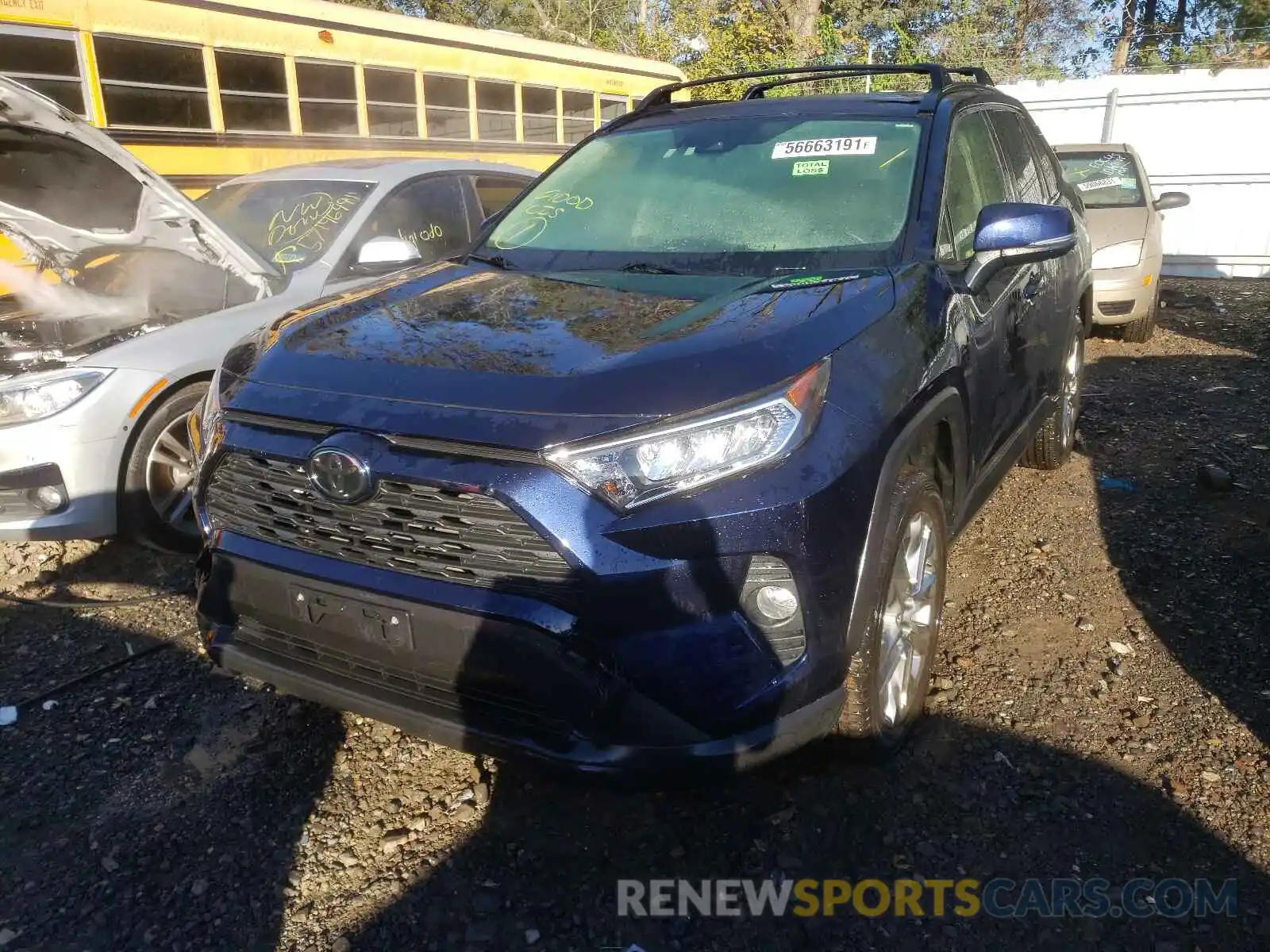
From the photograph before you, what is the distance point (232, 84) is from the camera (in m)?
7.76

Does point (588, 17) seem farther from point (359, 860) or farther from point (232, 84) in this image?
point (359, 860)

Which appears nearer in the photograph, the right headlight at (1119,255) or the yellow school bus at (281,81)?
the yellow school bus at (281,81)

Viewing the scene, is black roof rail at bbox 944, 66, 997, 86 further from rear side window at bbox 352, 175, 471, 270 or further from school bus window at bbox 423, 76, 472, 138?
school bus window at bbox 423, 76, 472, 138

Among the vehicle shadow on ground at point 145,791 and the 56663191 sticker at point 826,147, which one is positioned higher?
the 56663191 sticker at point 826,147

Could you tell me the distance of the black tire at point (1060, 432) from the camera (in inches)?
187

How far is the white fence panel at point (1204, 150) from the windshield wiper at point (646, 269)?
1146 centimetres

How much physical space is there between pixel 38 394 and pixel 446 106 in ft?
22.2

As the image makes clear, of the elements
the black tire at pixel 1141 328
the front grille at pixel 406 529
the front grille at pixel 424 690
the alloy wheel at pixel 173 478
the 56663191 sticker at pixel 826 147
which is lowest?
the black tire at pixel 1141 328

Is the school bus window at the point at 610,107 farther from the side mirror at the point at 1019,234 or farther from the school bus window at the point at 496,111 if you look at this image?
the side mirror at the point at 1019,234

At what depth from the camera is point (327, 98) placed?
8492 millimetres

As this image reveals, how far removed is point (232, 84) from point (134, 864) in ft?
23.0

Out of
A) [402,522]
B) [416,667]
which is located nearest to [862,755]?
[416,667]

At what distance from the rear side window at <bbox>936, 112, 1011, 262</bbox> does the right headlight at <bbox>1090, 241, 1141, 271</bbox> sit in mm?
4586

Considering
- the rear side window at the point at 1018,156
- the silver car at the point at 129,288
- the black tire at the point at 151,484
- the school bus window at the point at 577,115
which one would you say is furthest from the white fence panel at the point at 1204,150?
the black tire at the point at 151,484
